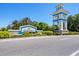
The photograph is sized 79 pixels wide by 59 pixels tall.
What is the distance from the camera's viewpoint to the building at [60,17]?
11094 millimetres

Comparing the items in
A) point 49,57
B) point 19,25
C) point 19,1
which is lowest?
point 49,57

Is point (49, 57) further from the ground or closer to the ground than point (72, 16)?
closer to the ground

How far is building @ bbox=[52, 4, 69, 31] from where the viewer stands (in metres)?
11.1

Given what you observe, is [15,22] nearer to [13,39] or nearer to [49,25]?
[49,25]

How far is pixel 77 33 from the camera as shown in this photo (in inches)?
478

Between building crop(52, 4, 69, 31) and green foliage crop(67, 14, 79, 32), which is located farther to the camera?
green foliage crop(67, 14, 79, 32)

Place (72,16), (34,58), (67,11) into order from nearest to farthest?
(34,58) < (67,11) < (72,16)

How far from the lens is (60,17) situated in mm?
11688

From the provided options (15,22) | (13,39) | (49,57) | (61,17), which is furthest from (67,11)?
(13,39)

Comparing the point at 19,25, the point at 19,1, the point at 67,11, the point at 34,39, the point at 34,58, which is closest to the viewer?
the point at 34,58

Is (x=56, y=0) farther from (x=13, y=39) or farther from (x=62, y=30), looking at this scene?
(x=13, y=39)

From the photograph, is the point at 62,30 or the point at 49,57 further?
the point at 62,30

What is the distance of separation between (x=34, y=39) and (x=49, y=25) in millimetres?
2461

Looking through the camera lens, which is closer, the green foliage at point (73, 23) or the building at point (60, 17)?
the building at point (60, 17)
